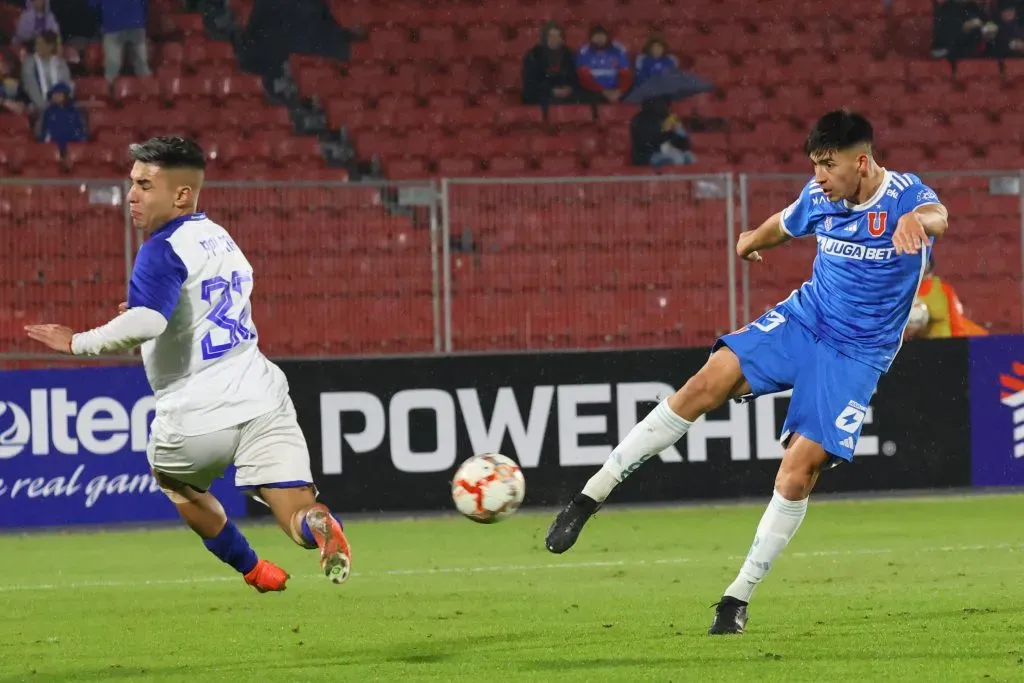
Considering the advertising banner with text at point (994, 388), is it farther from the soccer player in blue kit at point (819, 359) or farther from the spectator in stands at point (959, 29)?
the spectator in stands at point (959, 29)

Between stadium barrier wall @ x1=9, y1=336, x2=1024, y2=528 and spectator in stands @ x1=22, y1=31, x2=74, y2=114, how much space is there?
5.93m

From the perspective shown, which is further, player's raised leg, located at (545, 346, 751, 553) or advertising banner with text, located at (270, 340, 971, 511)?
advertising banner with text, located at (270, 340, 971, 511)

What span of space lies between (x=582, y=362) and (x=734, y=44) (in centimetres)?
818

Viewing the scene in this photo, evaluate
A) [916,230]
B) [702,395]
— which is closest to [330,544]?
[702,395]

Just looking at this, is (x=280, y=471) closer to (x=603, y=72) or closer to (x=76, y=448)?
(x=76, y=448)

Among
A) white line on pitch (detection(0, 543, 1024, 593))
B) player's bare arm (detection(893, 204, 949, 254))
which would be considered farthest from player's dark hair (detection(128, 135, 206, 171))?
white line on pitch (detection(0, 543, 1024, 593))

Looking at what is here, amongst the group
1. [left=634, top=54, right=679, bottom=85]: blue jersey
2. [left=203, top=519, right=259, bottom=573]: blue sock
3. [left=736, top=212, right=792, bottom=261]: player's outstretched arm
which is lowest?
[left=203, top=519, right=259, bottom=573]: blue sock

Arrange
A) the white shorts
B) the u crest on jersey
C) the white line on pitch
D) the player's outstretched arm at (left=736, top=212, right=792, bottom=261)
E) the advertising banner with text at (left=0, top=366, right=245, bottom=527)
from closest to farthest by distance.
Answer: the white shorts < the u crest on jersey < the player's outstretched arm at (left=736, top=212, right=792, bottom=261) < the white line on pitch < the advertising banner with text at (left=0, top=366, right=245, bottom=527)

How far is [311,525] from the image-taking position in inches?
245

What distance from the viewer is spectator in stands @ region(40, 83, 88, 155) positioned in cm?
1742

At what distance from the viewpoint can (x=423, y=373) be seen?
12914 millimetres

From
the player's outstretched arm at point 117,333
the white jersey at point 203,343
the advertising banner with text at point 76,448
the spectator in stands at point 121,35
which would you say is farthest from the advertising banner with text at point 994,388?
the spectator in stands at point 121,35

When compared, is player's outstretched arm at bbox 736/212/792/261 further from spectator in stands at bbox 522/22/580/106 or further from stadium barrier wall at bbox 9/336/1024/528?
spectator in stands at bbox 522/22/580/106

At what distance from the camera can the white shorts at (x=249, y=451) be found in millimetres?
6500
